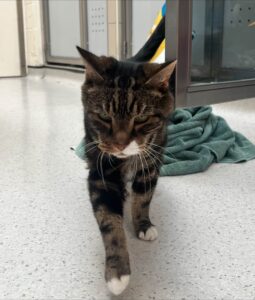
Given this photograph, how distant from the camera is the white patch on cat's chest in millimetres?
802

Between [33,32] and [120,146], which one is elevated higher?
[33,32]

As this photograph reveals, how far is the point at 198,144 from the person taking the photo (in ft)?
4.82

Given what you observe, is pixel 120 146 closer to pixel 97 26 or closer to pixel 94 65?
pixel 94 65

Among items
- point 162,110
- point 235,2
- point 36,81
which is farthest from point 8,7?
point 162,110

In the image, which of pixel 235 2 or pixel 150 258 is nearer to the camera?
pixel 150 258

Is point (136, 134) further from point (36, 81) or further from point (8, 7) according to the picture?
point (8, 7)

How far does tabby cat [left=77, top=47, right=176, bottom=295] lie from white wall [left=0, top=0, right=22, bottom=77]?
3790 millimetres

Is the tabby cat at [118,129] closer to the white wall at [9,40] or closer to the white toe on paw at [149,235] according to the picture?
the white toe on paw at [149,235]

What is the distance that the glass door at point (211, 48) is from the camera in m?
1.11

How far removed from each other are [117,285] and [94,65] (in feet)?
1.49

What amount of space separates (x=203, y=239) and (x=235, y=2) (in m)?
1.23

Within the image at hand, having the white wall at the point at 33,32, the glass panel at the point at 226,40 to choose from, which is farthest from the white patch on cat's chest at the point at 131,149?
the white wall at the point at 33,32

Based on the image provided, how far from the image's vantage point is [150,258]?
2.67 ft

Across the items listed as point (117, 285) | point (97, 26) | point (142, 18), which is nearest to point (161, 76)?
point (117, 285)
